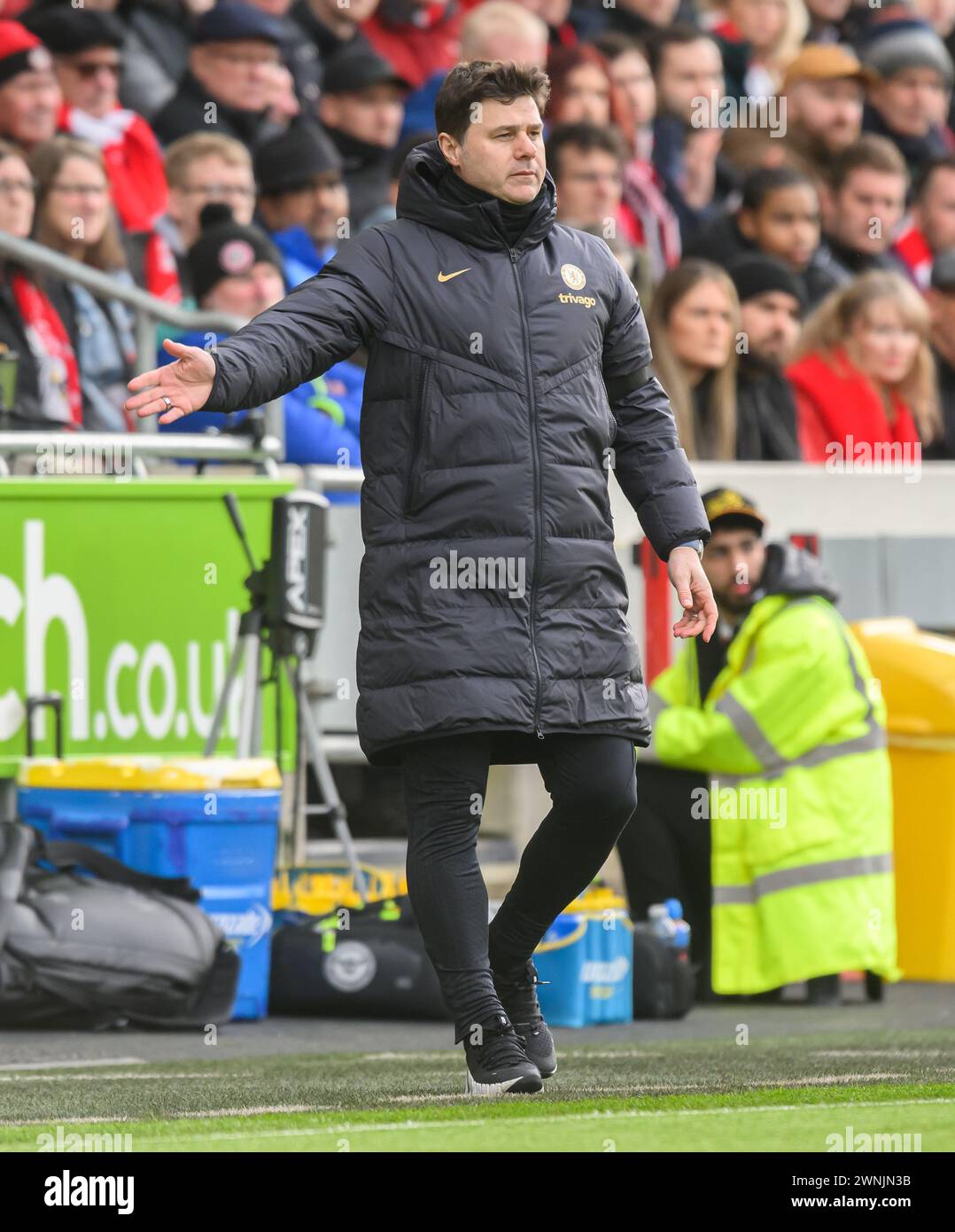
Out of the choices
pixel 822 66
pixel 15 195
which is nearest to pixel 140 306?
pixel 15 195

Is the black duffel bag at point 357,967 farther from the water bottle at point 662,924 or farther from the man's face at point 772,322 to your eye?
the man's face at point 772,322

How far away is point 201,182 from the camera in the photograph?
10945 mm

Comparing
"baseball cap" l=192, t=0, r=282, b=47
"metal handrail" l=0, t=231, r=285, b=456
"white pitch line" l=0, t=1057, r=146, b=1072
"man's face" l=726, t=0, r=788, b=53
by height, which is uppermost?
"man's face" l=726, t=0, r=788, b=53

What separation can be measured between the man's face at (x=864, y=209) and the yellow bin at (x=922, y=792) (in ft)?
14.1

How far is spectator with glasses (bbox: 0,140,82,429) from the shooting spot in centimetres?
947

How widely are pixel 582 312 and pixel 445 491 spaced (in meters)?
0.51

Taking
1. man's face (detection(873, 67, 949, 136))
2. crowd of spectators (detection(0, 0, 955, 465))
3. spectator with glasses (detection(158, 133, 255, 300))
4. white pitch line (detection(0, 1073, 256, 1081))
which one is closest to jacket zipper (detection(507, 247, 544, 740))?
white pitch line (detection(0, 1073, 256, 1081))

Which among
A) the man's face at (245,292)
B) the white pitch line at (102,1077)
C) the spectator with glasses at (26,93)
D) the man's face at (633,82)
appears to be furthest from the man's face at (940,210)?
the white pitch line at (102,1077)

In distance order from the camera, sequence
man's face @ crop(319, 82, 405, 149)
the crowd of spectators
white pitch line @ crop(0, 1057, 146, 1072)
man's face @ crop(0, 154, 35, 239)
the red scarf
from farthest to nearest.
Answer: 1. man's face @ crop(319, 82, 405, 149)
2. the crowd of spectators
3. man's face @ crop(0, 154, 35, 239)
4. the red scarf
5. white pitch line @ crop(0, 1057, 146, 1072)

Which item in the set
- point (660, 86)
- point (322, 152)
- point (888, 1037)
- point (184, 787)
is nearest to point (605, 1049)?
point (888, 1037)

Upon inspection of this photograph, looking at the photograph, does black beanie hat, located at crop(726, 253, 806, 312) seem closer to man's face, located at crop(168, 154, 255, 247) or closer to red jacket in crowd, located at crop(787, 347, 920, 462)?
red jacket in crowd, located at crop(787, 347, 920, 462)

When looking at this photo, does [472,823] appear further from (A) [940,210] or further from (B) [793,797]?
(A) [940,210]

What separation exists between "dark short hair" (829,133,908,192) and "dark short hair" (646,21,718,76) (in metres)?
1.05

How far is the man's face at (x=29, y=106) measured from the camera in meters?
10.7
